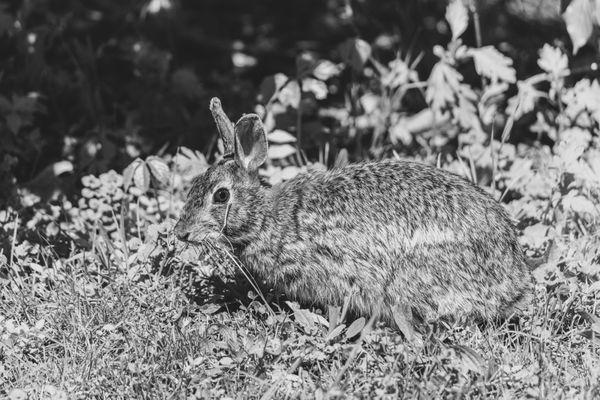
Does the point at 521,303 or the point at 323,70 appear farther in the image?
the point at 323,70

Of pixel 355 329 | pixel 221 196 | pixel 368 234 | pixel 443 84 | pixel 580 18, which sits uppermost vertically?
pixel 580 18

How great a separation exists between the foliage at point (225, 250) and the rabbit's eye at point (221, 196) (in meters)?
0.25

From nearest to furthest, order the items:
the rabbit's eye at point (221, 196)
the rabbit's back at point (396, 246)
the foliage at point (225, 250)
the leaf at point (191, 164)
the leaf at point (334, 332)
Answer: the foliage at point (225, 250), the leaf at point (334, 332), the rabbit's back at point (396, 246), the rabbit's eye at point (221, 196), the leaf at point (191, 164)

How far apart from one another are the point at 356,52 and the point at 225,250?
6.57 feet

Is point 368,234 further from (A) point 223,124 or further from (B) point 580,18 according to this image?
(B) point 580,18

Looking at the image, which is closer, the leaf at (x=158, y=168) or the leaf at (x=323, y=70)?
the leaf at (x=158, y=168)

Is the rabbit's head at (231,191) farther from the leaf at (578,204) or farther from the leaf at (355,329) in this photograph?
the leaf at (578,204)

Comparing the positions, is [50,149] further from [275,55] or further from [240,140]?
[275,55]

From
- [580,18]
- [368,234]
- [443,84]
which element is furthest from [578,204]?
[443,84]

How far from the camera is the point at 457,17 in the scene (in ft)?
18.1

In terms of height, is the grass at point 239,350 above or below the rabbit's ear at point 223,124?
below

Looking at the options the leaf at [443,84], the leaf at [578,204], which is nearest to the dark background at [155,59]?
the leaf at [443,84]

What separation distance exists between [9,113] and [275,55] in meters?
3.21

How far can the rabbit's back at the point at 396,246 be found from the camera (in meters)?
4.13
